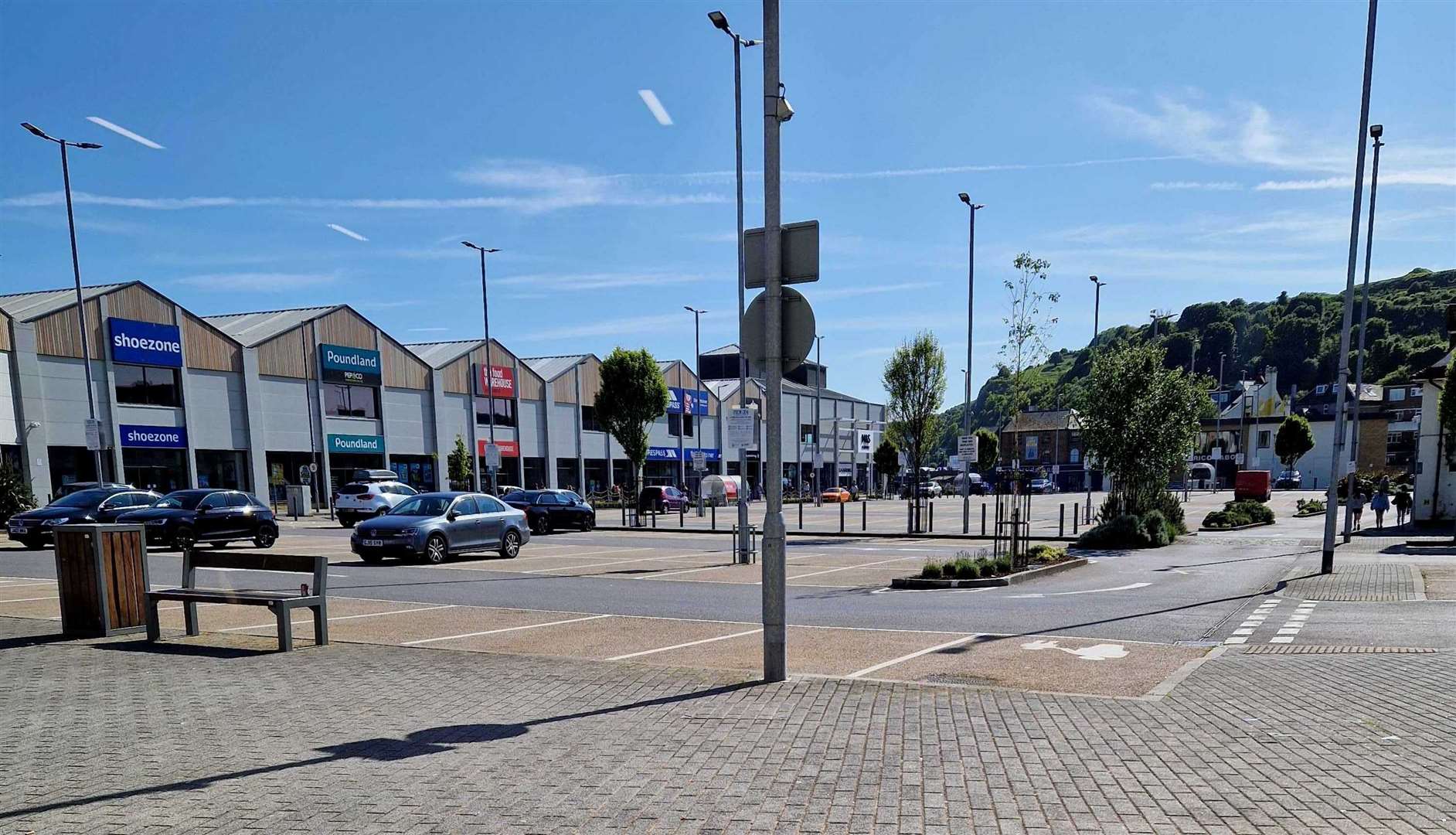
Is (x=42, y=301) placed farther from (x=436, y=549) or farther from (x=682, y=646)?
(x=682, y=646)

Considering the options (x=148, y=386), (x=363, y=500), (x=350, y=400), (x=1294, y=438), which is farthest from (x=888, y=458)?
(x=148, y=386)

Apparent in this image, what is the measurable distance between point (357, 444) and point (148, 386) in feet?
33.2

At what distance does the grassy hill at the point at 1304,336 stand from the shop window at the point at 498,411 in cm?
7967

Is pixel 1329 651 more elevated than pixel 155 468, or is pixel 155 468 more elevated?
pixel 1329 651

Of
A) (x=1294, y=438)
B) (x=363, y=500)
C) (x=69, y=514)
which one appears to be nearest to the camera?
(x=69, y=514)

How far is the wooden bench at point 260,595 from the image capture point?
7828 mm

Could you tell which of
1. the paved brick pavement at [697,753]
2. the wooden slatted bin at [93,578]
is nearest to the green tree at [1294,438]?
the paved brick pavement at [697,753]

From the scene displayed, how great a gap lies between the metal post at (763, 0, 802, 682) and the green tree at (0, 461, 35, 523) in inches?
1213

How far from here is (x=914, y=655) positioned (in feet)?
26.4

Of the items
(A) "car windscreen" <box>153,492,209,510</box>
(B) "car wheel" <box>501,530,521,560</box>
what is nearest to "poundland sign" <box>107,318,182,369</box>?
(A) "car windscreen" <box>153,492,209,510</box>

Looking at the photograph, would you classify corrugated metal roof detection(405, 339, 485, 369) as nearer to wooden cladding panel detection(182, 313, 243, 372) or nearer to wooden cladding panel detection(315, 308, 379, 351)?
wooden cladding panel detection(315, 308, 379, 351)

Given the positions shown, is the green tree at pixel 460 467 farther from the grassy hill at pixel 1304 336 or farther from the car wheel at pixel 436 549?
the grassy hill at pixel 1304 336

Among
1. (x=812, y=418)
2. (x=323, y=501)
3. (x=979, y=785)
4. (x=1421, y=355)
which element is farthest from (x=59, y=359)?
(x=1421, y=355)

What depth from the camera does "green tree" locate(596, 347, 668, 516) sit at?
A: 38344mm
